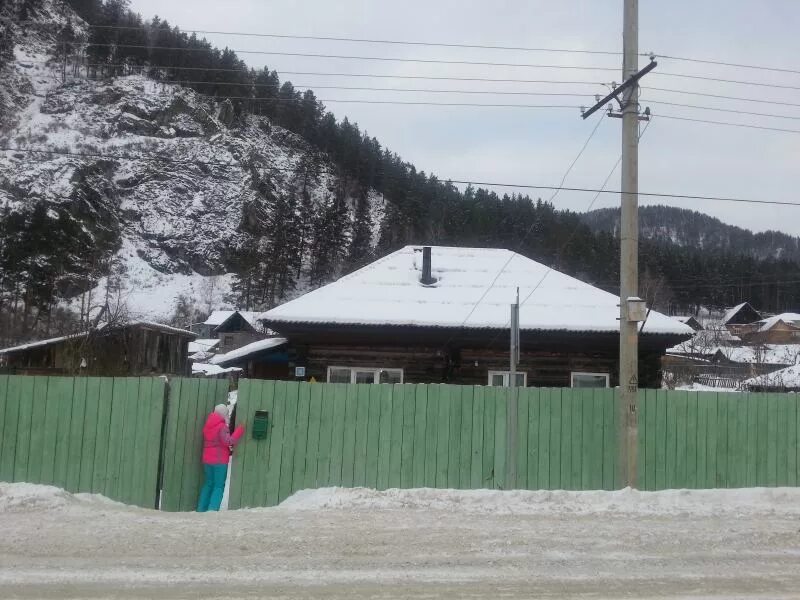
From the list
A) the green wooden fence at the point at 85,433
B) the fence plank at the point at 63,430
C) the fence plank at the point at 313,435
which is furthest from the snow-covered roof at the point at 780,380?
the fence plank at the point at 63,430

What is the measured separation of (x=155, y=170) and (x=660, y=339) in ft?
378

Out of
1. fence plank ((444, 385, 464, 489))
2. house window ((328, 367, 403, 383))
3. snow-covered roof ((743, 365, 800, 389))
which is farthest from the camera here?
snow-covered roof ((743, 365, 800, 389))

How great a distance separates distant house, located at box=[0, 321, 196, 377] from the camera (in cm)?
3067

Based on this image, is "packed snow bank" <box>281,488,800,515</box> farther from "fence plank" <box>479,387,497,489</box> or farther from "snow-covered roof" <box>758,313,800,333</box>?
"snow-covered roof" <box>758,313,800,333</box>

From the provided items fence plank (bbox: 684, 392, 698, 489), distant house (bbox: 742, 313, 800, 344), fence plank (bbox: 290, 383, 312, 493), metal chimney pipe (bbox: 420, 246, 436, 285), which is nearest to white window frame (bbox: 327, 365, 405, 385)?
metal chimney pipe (bbox: 420, 246, 436, 285)

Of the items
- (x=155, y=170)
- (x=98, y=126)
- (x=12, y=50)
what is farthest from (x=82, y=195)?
(x=12, y=50)

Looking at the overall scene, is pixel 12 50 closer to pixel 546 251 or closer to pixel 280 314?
pixel 546 251

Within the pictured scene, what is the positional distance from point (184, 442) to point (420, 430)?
3.30 meters

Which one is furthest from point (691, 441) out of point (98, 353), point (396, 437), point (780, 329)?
point (780, 329)

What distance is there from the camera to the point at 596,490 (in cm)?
1073

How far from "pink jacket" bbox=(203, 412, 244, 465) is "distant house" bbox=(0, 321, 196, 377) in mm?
20943

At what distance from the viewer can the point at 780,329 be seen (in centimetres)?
9169

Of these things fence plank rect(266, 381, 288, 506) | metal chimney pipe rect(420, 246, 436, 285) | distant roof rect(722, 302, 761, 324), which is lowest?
fence plank rect(266, 381, 288, 506)

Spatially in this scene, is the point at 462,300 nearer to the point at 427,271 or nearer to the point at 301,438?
the point at 427,271
